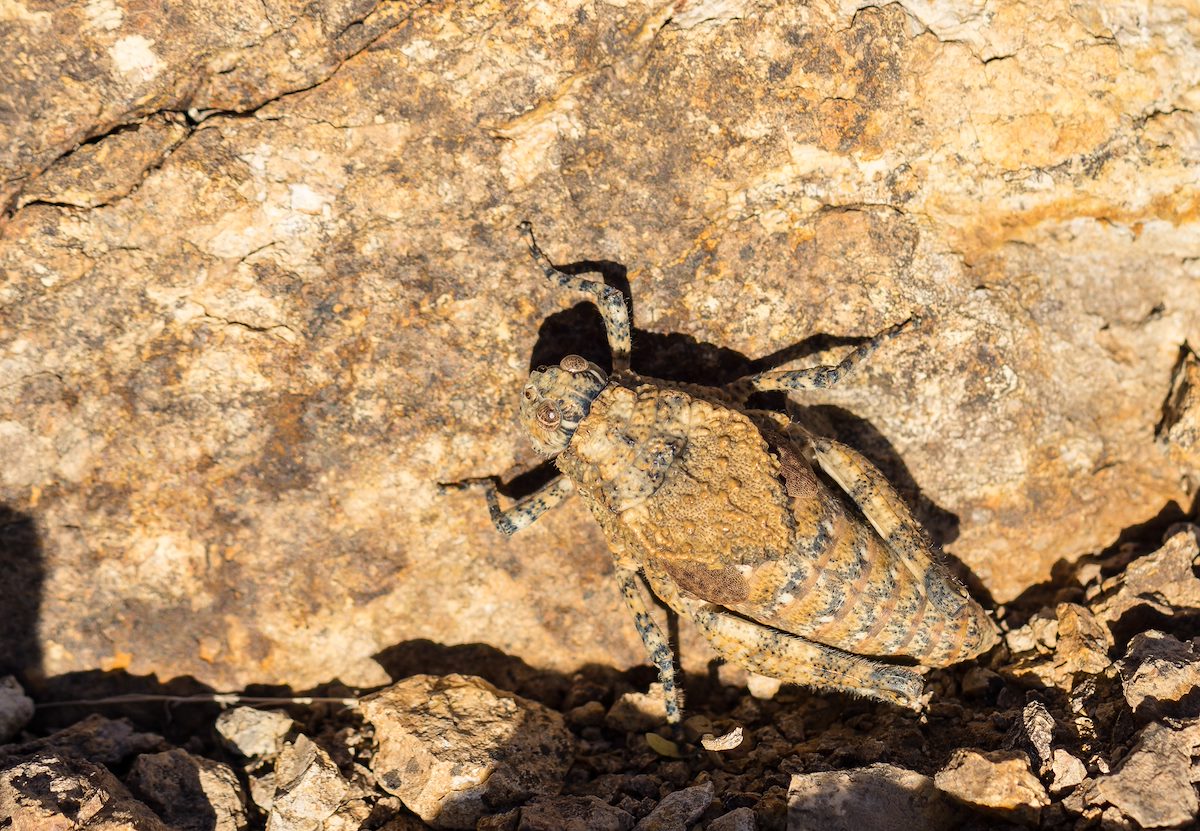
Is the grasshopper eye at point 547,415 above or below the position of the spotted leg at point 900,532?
above

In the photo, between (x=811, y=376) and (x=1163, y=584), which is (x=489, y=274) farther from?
(x=1163, y=584)

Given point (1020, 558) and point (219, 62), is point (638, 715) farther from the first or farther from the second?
point (219, 62)

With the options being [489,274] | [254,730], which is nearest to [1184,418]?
[489,274]

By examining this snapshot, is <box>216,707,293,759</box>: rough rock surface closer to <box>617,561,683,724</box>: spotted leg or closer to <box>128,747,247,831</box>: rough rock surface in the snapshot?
<box>128,747,247,831</box>: rough rock surface

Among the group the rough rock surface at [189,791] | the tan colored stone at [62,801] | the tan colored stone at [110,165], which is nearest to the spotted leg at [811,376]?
the tan colored stone at [110,165]

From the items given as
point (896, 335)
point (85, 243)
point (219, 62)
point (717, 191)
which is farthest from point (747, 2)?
point (85, 243)

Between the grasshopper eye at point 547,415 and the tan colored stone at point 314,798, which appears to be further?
the grasshopper eye at point 547,415

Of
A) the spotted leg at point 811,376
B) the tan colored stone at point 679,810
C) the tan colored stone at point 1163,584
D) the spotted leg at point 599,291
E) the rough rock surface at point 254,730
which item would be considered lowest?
the tan colored stone at point 679,810

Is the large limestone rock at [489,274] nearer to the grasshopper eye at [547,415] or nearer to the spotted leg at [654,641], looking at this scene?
the spotted leg at [654,641]

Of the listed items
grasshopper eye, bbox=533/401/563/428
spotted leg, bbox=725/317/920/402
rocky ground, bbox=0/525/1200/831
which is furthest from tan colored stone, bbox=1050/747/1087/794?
grasshopper eye, bbox=533/401/563/428
